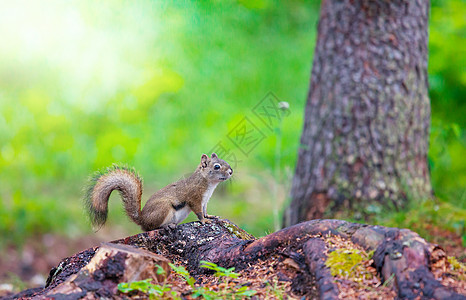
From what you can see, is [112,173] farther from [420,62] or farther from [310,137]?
[420,62]

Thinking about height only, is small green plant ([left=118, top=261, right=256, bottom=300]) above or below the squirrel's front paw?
below

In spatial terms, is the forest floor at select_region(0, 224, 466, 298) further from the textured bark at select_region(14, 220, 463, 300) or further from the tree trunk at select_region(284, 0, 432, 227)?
the tree trunk at select_region(284, 0, 432, 227)

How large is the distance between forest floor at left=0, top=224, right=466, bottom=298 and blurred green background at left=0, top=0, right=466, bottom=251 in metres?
0.13

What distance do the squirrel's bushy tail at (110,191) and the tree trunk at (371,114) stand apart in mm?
1705

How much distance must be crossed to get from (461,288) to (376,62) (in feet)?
8.53

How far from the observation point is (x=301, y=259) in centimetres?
184

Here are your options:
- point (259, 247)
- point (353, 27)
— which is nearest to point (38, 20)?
point (353, 27)

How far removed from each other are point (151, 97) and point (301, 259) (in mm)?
5272

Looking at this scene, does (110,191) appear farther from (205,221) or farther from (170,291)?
(170,291)

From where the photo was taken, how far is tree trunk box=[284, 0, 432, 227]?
3.85 meters

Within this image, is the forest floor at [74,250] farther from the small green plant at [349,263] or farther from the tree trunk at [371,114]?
the tree trunk at [371,114]

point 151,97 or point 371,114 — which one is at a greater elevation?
point 151,97

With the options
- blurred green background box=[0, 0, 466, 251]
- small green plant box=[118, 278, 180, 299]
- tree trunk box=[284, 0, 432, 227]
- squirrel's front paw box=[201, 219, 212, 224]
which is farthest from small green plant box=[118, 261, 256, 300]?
blurred green background box=[0, 0, 466, 251]

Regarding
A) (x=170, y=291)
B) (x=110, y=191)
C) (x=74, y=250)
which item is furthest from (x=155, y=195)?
(x=74, y=250)
